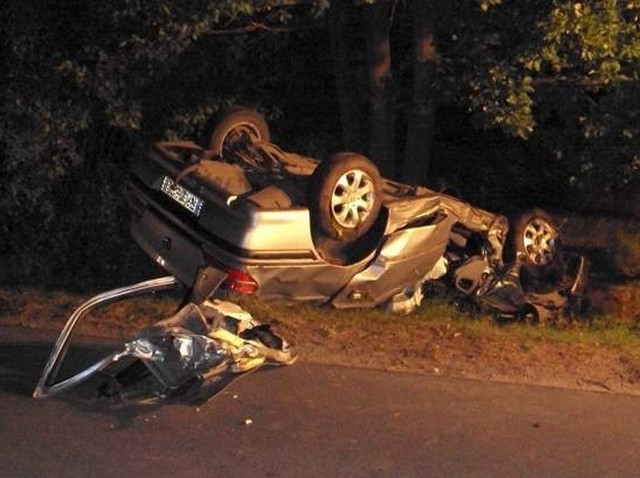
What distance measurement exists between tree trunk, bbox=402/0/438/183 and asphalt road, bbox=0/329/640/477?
11.7ft

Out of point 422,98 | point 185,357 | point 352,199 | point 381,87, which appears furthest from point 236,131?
point 185,357

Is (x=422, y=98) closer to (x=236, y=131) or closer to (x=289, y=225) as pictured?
(x=236, y=131)

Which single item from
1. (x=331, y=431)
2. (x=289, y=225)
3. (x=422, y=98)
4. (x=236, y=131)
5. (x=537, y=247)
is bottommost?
(x=331, y=431)

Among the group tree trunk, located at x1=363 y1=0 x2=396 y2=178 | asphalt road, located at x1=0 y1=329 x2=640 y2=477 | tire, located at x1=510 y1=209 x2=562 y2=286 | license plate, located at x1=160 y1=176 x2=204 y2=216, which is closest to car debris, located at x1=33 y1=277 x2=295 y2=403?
asphalt road, located at x1=0 y1=329 x2=640 y2=477

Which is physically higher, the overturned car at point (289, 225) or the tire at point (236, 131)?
the tire at point (236, 131)

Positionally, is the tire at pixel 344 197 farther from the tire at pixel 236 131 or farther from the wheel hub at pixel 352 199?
the tire at pixel 236 131

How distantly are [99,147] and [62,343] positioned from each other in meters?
5.09

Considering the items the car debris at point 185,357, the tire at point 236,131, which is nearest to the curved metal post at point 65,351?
the car debris at point 185,357

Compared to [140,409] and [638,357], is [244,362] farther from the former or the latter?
[638,357]

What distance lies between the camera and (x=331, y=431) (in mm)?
5875

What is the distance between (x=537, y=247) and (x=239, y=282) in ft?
10.9

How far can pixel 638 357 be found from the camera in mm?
7398

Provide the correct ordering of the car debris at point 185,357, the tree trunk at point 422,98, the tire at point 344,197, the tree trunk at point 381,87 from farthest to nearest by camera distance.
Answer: the tree trunk at point 381,87 → the tree trunk at point 422,98 → the tire at point 344,197 → the car debris at point 185,357

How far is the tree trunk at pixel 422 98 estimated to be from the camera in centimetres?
950
